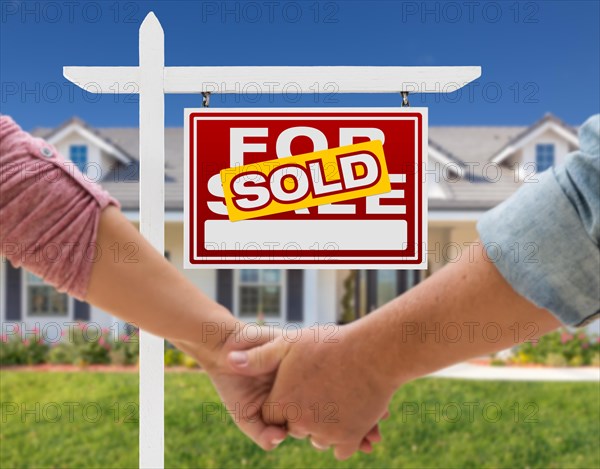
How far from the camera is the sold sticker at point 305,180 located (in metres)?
3.40

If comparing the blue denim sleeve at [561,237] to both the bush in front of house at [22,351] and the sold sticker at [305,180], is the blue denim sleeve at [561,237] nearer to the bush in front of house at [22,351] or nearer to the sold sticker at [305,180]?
the sold sticker at [305,180]

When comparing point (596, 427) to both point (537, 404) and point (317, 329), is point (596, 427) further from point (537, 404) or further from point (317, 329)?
point (317, 329)

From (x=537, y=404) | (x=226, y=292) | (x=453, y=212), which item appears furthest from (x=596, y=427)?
(x=226, y=292)

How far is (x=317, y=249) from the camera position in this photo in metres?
3.39

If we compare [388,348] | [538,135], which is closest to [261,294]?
[538,135]

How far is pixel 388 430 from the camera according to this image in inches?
236

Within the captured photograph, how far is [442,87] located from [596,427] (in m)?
4.03

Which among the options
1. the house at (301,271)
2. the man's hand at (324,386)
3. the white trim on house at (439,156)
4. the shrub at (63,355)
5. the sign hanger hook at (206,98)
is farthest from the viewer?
the white trim on house at (439,156)

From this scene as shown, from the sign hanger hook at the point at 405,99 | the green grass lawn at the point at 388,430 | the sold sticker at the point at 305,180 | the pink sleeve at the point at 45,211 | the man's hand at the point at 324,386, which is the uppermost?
the sign hanger hook at the point at 405,99

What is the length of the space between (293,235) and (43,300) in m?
10.3

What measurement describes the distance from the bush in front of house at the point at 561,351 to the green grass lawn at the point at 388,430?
258cm

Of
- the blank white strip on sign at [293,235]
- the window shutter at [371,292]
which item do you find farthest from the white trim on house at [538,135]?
the blank white strip on sign at [293,235]

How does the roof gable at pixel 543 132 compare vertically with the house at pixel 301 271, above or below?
above

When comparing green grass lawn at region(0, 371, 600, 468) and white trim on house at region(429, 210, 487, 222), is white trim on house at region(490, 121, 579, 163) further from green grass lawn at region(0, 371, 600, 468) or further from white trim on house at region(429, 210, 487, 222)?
green grass lawn at region(0, 371, 600, 468)
